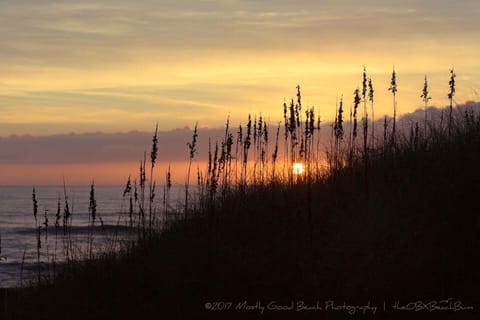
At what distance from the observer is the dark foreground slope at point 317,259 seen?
759 centimetres

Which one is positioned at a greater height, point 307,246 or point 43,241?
point 307,246

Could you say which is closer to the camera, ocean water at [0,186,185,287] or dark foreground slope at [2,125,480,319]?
dark foreground slope at [2,125,480,319]

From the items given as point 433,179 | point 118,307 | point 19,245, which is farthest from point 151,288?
point 19,245

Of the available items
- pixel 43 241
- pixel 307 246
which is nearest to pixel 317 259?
pixel 307 246

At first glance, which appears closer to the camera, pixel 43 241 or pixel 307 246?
pixel 307 246

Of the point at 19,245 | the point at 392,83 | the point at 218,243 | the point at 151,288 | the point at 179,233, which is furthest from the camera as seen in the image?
the point at 19,245

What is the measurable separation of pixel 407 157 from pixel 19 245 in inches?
1101

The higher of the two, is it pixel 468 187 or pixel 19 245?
pixel 468 187

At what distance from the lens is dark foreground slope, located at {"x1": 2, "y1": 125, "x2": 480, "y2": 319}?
7.59 metres

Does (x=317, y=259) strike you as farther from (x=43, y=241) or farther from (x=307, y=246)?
(x=43, y=241)

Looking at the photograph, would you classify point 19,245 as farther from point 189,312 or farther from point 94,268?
point 189,312

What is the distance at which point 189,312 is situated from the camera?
775 cm

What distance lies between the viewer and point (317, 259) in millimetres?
8188

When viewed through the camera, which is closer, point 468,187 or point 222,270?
point 222,270
